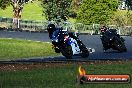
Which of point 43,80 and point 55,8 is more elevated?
point 43,80

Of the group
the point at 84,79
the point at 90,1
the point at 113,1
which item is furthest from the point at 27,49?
the point at 113,1

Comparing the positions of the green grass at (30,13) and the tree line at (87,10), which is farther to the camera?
the green grass at (30,13)

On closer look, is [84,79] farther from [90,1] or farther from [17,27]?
[90,1]

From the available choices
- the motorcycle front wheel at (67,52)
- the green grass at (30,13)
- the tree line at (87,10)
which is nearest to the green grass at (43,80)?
the motorcycle front wheel at (67,52)

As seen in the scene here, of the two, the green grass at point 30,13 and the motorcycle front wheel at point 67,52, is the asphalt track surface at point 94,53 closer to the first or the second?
the motorcycle front wheel at point 67,52

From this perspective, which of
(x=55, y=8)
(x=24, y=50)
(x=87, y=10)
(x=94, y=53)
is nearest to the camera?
(x=24, y=50)

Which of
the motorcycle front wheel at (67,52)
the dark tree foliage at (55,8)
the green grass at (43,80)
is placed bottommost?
the dark tree foliage at (55,8)

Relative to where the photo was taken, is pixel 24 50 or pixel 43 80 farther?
pixel 24 50

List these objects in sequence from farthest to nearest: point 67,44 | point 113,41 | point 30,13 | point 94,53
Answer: point 30,13 < point 113,41 < point 94,53 < point 67,44

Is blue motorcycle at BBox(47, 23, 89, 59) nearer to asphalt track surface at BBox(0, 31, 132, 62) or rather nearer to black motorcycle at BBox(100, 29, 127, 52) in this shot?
asphalt track surface at BBox(0, 31, 132, 62)

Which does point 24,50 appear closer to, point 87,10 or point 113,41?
point 113,41

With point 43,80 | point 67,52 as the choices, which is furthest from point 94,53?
point 43,80

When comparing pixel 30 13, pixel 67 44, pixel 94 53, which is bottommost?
pixel 30 13

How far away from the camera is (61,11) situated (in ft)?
271
